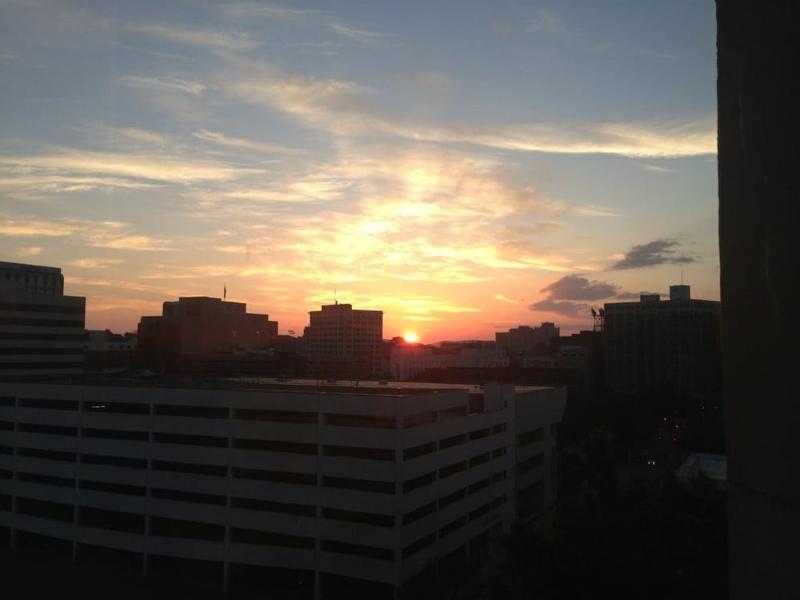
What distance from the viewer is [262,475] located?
27.8 meters

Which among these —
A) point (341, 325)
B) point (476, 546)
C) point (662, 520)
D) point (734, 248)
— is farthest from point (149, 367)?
point (734, 248)

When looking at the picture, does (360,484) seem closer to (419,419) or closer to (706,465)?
(419,419)

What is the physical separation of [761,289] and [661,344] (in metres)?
104

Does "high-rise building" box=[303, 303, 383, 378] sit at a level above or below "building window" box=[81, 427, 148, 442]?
above

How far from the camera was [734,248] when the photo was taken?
2.40 m

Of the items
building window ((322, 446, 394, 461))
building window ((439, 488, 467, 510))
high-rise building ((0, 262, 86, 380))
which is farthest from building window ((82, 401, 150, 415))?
high-rise building ((0, 262, 86, 380))

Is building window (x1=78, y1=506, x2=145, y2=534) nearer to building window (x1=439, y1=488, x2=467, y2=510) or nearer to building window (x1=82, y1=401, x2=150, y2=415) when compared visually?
building window (x1=82, y1=401, x2=150, y2=415)

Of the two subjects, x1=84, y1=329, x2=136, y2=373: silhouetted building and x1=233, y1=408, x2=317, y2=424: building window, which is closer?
x1=233, y1=408, x2=317, y2=424: building window

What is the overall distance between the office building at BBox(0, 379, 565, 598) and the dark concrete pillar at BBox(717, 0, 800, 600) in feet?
Answer: 79.3

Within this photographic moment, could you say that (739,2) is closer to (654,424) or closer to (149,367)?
(654,424)

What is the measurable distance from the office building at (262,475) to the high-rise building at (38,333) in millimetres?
23826

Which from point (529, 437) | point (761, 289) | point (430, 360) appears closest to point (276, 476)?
point (529, 437)

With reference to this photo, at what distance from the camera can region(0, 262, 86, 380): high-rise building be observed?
5447 cm

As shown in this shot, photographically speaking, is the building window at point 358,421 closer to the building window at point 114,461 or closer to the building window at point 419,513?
the building window at point 419,513
